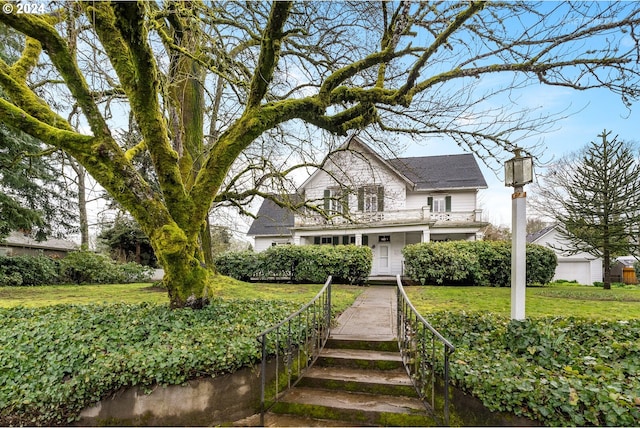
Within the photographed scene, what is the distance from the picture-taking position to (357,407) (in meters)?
3.87

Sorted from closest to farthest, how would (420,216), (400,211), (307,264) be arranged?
(307,264) < (420,216) < (400,211)

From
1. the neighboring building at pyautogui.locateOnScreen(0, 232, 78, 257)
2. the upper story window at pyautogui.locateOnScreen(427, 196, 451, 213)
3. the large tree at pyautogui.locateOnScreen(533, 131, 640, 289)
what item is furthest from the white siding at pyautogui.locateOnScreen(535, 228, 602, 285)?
the neighboring building at pyautogui.locateOnScreen(0, 232, 78, 257)

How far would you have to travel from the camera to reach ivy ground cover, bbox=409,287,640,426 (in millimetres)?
2924

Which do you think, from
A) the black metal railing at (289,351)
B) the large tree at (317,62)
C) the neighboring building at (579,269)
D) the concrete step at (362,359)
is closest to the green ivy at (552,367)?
the concrete step at (362,359)

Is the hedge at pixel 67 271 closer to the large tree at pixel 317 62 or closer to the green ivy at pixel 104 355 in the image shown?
the large tree at pixel 317 62

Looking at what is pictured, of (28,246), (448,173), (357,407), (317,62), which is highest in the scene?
(448,173)

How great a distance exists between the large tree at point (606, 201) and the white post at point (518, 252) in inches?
425

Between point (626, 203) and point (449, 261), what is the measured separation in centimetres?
732

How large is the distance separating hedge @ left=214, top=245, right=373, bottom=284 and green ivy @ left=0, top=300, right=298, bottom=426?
8.59m

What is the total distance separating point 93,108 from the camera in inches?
209

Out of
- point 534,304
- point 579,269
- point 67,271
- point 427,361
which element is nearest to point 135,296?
point 67,271

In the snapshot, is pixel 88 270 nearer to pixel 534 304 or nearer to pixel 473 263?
pixel 473 263

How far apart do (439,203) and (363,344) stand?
16964 millimetres

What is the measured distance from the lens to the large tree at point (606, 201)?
520 inches
